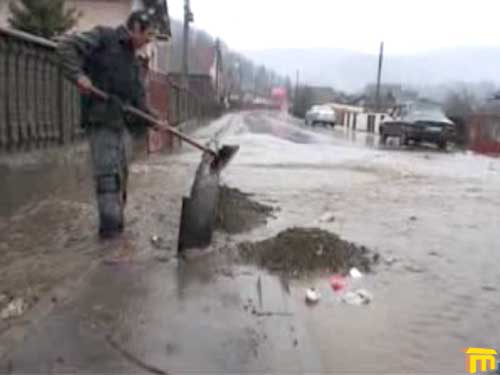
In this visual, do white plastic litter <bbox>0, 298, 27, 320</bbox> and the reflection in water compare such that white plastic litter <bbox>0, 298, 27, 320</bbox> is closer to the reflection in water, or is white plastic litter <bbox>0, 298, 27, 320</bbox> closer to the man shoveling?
the man shoveling

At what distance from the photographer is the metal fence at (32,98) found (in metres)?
8.33

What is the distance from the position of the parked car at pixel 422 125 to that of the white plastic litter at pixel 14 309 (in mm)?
27111

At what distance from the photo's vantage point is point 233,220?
28.0 feet

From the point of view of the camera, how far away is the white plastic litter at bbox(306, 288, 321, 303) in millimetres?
5793

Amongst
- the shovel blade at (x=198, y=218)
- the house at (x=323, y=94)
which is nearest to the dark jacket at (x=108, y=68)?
the shovel blade at (x=198, y=218)

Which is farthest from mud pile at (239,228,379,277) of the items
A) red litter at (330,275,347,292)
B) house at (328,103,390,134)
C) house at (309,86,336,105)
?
house at (309,86,336,105)

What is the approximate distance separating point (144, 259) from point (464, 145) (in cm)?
2956

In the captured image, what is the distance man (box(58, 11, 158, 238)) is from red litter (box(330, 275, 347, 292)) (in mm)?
2061

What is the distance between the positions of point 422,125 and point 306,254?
25.4 metres

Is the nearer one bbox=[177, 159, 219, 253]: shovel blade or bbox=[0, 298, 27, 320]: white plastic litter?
bbox=[0, 298, 27, 320]: white plastic litter

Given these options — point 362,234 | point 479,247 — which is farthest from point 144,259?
point 479,247

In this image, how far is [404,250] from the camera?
787 cm

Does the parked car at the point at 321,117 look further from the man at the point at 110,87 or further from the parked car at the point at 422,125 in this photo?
the man at the point at 110,87

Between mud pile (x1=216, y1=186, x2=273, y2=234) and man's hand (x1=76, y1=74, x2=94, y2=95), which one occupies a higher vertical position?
man's hand (x1=76, y1=74, x2=94, y2=95)
